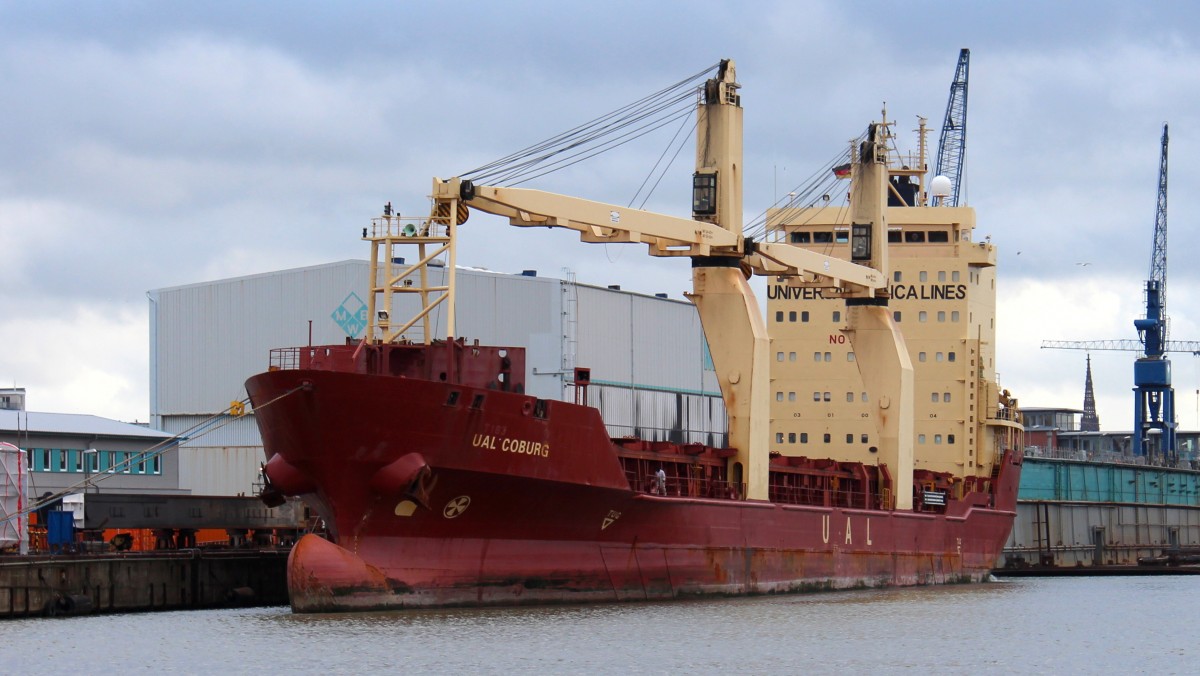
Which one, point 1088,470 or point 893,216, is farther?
point 1088,470

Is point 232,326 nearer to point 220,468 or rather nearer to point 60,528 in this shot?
point 220,468

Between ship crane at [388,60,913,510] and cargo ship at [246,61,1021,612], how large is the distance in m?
0.05

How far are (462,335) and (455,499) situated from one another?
80.7 ft

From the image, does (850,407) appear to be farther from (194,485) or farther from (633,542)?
(194,485)

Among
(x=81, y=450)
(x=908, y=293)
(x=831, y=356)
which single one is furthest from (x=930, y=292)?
(x=81, y=450)

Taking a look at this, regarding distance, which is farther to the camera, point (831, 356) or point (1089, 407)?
point (1089, 407)

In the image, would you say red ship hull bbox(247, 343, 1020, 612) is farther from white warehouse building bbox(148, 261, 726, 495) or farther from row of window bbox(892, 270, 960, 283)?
white warehouse building bbox(148, 261, 726, 495)

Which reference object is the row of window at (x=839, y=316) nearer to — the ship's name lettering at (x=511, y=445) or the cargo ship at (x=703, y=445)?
the cargo ship at (x=703, y=445)

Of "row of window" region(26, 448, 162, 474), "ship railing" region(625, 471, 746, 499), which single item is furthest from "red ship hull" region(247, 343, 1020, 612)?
"row of window" region(26, 448, 162, 474)

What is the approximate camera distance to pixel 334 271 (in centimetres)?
5319

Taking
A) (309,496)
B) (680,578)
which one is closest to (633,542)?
(680,578)

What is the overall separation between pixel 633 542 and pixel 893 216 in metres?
18.2

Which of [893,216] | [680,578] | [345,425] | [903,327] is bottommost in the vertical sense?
[680,578]

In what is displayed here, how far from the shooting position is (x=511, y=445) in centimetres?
2970
